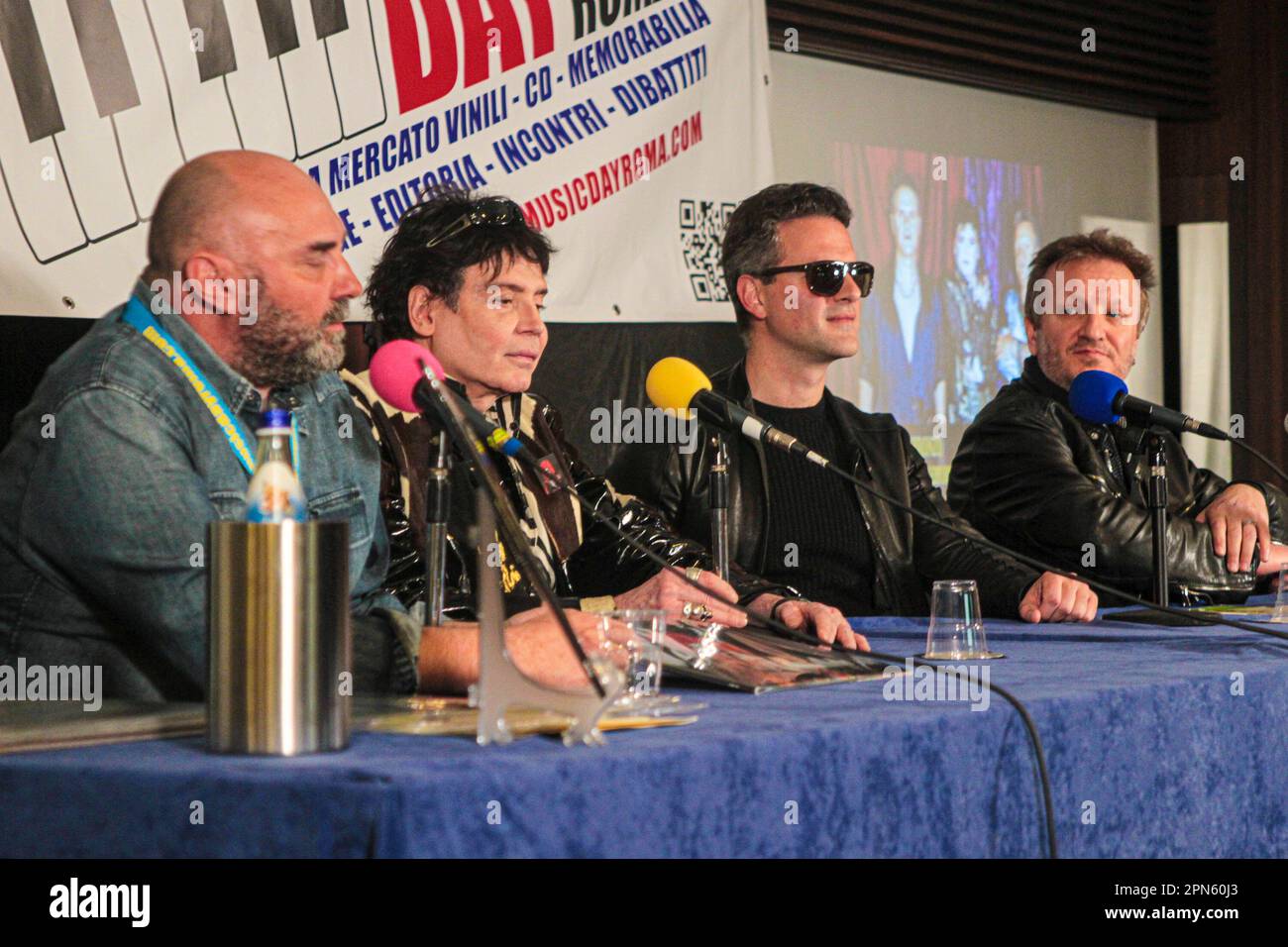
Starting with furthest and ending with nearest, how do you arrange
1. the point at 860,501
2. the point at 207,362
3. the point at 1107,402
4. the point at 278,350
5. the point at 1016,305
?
the point at 1016,305
the point at 860,501
the point at 1107,402
the point at 278,350
the point at 207,362

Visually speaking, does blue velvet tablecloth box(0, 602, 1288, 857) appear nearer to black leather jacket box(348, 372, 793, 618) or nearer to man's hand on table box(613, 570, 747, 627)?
man's hand on table box(613, 570, 747, 627)

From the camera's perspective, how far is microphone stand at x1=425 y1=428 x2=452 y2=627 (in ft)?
5.77

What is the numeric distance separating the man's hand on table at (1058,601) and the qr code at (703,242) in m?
1.75

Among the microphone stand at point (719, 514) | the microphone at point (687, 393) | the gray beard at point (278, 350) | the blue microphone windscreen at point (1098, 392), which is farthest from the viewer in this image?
the blue microphone windscreen at point (1098, 392)

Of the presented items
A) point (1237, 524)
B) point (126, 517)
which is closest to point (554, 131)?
point (1237, 524)

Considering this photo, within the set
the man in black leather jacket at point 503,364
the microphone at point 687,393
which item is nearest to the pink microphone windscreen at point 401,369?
the microphone at point 687,393

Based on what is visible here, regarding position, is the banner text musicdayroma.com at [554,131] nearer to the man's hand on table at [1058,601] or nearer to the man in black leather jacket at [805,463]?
the man in black leather jacket at [805,463]

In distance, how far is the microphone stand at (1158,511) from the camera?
9.01 ft

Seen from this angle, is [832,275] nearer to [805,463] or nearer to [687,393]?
[805,463]

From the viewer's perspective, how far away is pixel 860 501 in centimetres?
345

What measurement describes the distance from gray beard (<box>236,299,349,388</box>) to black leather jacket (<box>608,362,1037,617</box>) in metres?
Answer: 1.31

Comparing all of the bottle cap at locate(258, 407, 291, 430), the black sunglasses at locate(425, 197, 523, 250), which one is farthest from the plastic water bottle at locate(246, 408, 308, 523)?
the black sunglasses at locate(425, 197, 523, 250)

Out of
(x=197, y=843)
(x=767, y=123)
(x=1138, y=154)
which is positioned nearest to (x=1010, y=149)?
(x=1138, y=154)

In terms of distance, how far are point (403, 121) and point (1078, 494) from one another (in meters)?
1.73
